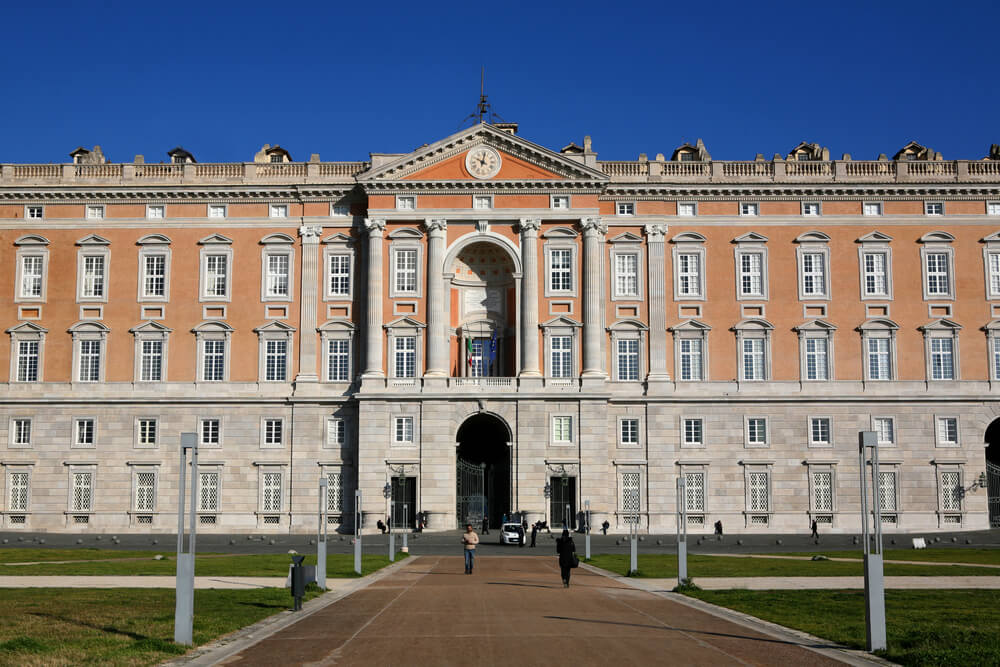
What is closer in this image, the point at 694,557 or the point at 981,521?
the point at 694,557

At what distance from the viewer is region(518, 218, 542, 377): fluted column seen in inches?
2793

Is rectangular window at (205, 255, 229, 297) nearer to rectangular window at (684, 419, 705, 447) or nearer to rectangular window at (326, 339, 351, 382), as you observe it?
rectangular window at (326, 339, 351, 382)

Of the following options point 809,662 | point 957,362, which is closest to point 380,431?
point 957,362

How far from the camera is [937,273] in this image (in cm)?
7350

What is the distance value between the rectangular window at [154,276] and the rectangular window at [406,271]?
15453 millimetres

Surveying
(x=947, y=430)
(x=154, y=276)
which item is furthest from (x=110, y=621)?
(x=947, y=430)

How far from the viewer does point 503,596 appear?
99.9ft

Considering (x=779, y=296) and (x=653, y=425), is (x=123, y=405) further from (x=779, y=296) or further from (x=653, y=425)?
(x=779, y=296)

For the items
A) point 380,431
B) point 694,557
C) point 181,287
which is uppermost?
point 181,287

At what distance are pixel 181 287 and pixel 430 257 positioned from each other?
54.5ft

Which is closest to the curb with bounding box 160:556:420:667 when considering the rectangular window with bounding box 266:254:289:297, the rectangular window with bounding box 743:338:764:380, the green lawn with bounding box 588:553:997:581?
the green lawn with bounding box 588:553:997:581

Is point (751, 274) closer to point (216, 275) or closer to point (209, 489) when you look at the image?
point (216, 275)

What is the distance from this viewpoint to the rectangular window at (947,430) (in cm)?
7188

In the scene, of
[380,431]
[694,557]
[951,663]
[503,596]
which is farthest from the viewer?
[380,431]
